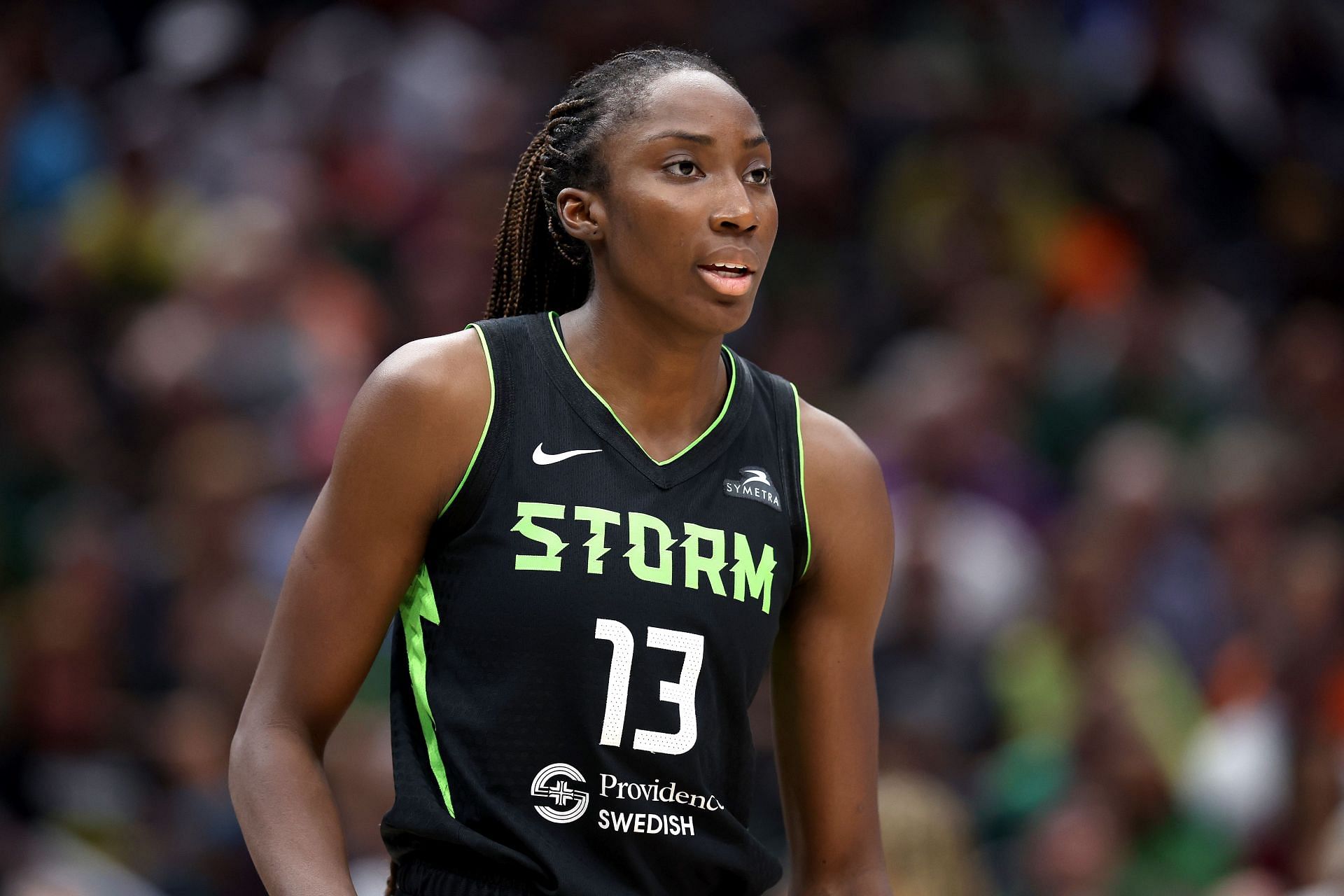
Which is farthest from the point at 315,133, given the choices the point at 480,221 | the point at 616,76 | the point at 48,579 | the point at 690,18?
the point at 616,76

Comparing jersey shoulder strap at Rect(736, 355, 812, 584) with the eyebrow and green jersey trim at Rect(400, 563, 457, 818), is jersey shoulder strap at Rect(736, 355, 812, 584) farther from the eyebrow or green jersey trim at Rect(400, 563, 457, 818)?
green jersey trim at Rect(400, 563, 457, 818)

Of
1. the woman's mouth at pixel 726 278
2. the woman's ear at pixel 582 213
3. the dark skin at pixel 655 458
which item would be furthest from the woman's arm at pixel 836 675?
the woman's ear at pixel 582 213

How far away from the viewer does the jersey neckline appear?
2564mm

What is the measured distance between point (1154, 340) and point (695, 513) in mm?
5396

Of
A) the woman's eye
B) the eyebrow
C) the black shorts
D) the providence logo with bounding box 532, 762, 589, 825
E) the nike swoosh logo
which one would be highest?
the eyebrow

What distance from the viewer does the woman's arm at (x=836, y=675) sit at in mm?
2719

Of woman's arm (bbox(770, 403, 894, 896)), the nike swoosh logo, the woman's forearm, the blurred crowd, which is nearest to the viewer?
the woman's forearm

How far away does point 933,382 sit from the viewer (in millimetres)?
6875

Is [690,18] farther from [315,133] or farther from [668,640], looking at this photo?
[668,640]

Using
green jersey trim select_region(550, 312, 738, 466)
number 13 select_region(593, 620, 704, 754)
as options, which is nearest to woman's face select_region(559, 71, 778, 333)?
green jersey trim select_region(550, 312, 738, 466)

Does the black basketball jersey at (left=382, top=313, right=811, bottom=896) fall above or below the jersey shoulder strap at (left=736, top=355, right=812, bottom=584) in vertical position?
below

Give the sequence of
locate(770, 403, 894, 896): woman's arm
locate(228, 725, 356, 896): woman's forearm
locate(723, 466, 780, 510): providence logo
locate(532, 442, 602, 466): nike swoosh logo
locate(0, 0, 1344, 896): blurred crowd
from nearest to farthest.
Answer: locate(228, 725, 356, 896): woman's forearm
locate(532, 442, 602, 466): nike swoosh logo
locate(723, 466, 780, 510): providence logo
locate(770, 403, 894, 896): woman's arm
locate(0, 0, 1344, 896): blurred crowd

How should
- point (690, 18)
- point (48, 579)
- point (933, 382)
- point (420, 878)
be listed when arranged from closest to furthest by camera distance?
point (420, 878)
point (48, 579)
point (933, 382)
point (690, 18)

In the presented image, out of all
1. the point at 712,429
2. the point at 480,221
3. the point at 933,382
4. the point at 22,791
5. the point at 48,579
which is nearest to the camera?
the point at 712,429
